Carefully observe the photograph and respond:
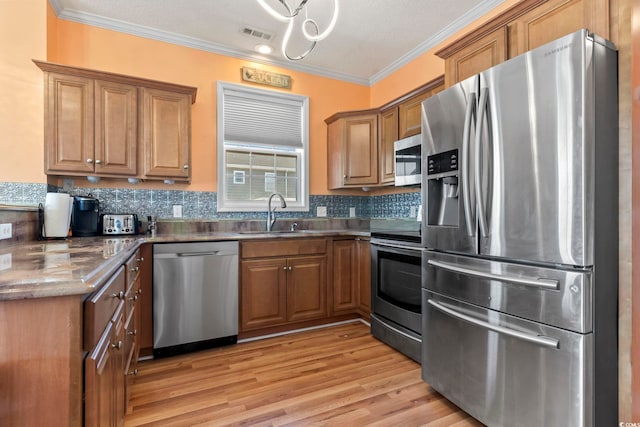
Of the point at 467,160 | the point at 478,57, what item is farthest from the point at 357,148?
the point at 467,160

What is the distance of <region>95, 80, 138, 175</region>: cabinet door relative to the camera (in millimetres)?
2537

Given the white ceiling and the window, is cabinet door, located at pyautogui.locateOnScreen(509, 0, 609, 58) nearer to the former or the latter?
the white ceiling

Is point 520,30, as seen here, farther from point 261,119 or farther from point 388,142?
point 261,119

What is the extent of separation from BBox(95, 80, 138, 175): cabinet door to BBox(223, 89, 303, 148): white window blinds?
35.4 inches

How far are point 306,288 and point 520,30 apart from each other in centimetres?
244

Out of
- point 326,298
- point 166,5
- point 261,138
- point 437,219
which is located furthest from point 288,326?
point 166,5

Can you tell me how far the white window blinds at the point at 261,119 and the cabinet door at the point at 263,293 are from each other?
1.42 metres

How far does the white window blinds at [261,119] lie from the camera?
11.0ft

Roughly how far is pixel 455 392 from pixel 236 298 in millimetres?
1720

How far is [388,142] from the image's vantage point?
3.33m

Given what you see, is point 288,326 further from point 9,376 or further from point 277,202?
point 9,376

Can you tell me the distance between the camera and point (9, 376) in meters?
0.78

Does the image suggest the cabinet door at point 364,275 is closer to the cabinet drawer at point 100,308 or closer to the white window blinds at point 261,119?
the white window blinds at point 261,119

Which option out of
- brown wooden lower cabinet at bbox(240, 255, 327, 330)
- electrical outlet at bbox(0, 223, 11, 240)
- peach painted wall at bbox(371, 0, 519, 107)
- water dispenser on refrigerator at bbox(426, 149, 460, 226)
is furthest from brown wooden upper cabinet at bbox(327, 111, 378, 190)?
electrical outlet at bbox(0, 223, 11, 240)
